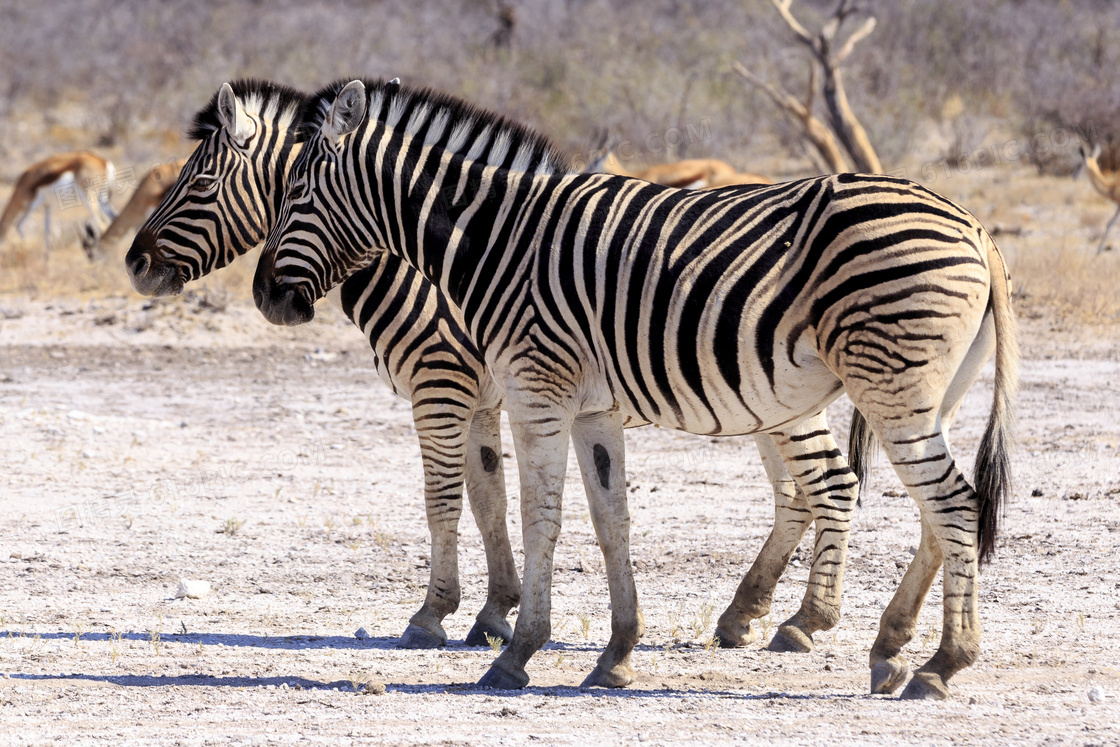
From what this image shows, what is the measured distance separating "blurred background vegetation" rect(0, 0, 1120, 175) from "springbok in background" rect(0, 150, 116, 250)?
6.61 metres

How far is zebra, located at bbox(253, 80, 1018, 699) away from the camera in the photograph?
3912 millimetres

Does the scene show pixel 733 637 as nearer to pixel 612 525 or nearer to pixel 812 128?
pixel 612 525

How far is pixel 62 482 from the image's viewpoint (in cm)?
757

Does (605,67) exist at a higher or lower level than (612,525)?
higher

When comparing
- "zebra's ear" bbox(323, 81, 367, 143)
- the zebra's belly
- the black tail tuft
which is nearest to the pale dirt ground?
the black tail tuft

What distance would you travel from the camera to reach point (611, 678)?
438cm

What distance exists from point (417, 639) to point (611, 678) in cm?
100

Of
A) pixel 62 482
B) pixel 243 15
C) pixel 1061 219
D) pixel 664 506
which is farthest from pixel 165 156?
pixel 664 506

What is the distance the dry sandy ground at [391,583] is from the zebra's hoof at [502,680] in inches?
1.9

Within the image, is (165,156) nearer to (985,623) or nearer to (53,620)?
(53,620)

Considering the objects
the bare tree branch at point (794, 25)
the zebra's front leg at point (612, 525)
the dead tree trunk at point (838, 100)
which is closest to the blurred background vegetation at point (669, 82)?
the dead tree trunk at point (838, 100)

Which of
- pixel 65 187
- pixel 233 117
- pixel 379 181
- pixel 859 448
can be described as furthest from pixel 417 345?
pixel 65 187

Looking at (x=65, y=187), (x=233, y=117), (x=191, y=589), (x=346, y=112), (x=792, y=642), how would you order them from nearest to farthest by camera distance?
(x=346, y=112), (x=792, y=642), (x=233, y=117), (x=191, y=589), (x=65, y=187)

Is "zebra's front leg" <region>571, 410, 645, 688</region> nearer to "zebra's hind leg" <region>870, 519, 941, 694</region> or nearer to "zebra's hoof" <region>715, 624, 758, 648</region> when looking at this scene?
"zebra's hoof" <region>715, 624, 758, 648</region>
